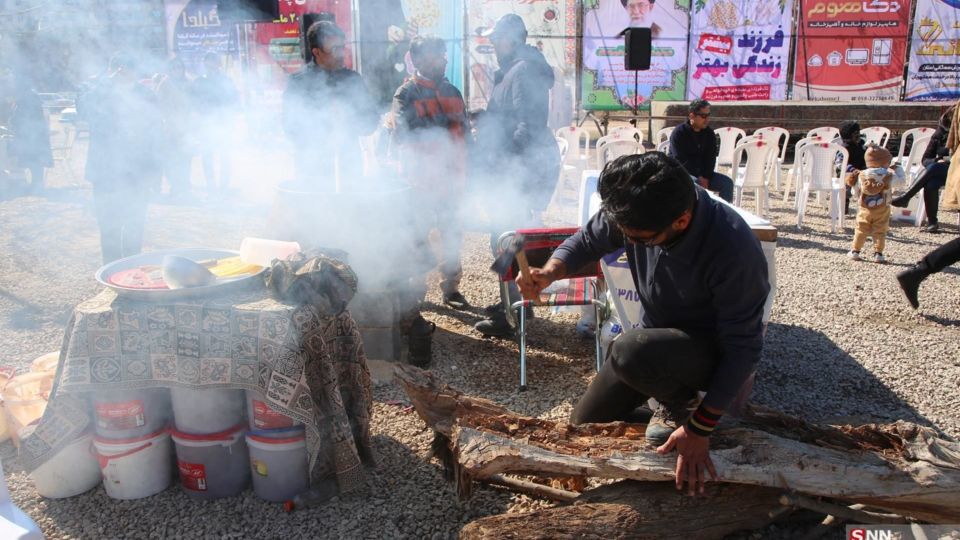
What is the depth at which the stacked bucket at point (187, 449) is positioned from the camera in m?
2.65

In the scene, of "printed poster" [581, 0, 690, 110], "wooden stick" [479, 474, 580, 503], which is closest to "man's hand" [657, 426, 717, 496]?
"wooden stick" [479, 474, 580, 503]

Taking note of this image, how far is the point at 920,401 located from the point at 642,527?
91.5 inches

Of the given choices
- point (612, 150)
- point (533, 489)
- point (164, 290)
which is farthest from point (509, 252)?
point (612, 150)

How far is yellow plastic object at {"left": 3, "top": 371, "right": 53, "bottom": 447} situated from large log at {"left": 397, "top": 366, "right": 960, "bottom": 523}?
1.92 meters

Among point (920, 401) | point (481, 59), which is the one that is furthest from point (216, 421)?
point (481, 59)

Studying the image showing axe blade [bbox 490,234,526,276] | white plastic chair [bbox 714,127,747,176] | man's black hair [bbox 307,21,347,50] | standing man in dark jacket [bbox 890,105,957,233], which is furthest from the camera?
white plastic chair [bbox 714,127,747,176]

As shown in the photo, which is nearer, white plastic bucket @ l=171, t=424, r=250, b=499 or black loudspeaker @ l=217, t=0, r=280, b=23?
white plastic bucket @ l=171, t=424, r=250, b=499

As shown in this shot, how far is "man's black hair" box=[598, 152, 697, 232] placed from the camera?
2020mm

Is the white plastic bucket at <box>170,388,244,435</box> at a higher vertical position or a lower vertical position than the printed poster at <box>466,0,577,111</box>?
lower

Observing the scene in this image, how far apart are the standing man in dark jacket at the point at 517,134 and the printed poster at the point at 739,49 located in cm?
948

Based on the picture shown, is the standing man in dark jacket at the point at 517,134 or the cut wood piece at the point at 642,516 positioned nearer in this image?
the cut wood piece at the point at 642,516

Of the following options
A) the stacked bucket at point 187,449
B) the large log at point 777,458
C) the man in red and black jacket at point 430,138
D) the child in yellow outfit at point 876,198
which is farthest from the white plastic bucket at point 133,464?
the child in yellow outfit at point 876,198

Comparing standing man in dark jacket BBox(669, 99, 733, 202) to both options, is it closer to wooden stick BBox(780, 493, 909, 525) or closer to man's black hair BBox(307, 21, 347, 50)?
man's black hair BBox(307, 21, 347, 50)

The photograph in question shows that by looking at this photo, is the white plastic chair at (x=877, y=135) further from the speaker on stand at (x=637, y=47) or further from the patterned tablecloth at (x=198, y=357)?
the patterned tablecloth at (x=198, y=357)
